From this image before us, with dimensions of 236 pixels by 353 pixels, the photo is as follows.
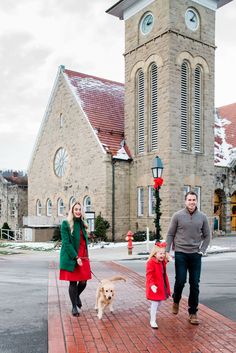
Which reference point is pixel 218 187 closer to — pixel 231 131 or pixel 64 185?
pixel 231 131

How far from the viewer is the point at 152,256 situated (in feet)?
20.1

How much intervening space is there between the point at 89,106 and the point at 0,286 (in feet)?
65.6

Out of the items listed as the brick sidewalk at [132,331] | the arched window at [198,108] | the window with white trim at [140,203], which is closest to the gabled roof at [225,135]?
the arched window at [198,108]

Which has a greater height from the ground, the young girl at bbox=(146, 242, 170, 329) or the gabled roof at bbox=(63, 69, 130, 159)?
the gabled roof at bbox=(63, 69, 130, 159)

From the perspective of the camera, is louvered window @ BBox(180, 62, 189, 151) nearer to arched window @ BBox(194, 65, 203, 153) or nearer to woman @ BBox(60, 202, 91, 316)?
arched window @ BBox(194, 65, 203, 153)

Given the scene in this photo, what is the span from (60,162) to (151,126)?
8.45 metres

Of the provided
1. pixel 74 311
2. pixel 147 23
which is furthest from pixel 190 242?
pixel 147 23

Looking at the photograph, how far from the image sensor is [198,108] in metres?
25.6

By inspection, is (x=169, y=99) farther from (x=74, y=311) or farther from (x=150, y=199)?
(x=74, y=311)

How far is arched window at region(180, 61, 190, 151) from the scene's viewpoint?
24.6 m

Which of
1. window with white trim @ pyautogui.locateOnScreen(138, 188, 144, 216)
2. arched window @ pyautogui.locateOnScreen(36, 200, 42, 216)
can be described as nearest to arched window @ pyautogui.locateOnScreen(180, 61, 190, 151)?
window with white trim @ pyautogui.locateOnScreen(138, 188, 144, 216)

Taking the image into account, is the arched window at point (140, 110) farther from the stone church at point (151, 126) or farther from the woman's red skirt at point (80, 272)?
the woman's red skirt at point (80, 272)

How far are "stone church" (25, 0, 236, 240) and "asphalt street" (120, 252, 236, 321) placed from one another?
9.71 metres

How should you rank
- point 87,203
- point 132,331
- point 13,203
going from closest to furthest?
point 132,331 < point 87,203 < point 13,203
